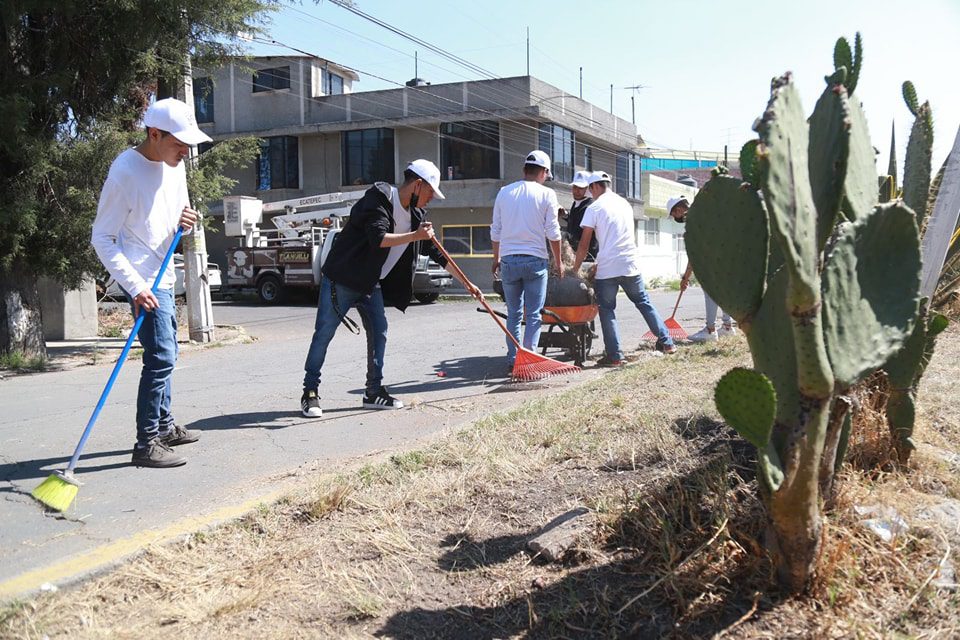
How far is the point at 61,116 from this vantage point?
8.99 m

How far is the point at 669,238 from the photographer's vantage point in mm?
46469

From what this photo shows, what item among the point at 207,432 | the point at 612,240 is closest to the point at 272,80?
the point at 612,240

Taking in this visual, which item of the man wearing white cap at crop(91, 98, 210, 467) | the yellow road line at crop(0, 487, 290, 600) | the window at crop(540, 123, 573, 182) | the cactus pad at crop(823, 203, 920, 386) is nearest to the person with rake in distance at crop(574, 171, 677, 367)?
the man wearing white cap at crop(91, 98, 210, 467)

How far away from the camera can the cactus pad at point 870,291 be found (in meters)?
2.39

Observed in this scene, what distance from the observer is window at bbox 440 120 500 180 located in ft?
101

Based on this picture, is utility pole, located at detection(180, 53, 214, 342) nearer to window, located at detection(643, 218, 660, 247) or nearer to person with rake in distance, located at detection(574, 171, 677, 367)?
person with rake in distance, located at detection(574, 171, 677, 367)

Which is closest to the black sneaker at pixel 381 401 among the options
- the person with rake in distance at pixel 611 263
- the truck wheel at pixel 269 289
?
the person with rake in distance at pixel 611 263

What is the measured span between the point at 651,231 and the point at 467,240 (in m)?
16.1

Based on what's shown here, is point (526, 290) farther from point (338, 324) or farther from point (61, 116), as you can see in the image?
point (61, 116)

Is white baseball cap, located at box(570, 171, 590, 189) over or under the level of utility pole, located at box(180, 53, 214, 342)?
over

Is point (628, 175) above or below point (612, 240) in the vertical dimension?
above

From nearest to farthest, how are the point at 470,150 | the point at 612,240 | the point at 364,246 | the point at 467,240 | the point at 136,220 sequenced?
the point at 136,220 < the point at 364,246 < the point at 612,240 < the point at 470,150 < the point at 467,240

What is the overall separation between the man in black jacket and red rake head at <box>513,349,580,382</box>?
138 cm

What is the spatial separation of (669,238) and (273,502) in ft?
147
